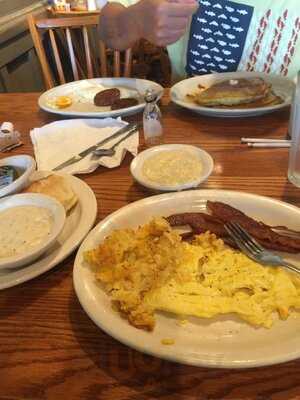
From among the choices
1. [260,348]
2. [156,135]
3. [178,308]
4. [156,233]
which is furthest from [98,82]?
[260,348]

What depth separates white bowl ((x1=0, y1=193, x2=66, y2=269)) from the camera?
2.42 feet

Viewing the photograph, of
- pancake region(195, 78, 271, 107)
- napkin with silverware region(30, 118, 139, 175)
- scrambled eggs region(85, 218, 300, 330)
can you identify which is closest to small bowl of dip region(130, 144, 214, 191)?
napkin with silverware region(30, 118, 139, 175)

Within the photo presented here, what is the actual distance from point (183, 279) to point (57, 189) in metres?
0.44

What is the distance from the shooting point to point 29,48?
11.8ft

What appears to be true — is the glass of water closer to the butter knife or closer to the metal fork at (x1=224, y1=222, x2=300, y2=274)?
the metal fork at (x1=224, y1=222, x2=300, y2=274)

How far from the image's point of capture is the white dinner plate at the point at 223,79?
1314mm

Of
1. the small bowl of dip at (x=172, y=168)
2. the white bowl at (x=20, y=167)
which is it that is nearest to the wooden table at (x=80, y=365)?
the small bowl of dip at (x=172, y=168)

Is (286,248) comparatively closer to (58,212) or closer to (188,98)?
(58,212)

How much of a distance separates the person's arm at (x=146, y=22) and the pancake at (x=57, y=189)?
0.75 metres

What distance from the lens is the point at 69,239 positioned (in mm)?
847

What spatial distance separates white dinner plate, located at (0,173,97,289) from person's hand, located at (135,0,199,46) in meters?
0.72

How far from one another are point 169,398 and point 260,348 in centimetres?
16

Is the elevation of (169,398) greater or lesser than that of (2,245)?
lesser

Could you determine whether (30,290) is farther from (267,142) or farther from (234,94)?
Result: (234,94)
